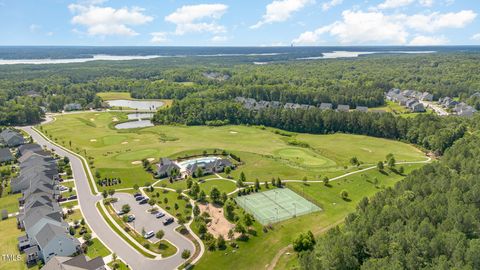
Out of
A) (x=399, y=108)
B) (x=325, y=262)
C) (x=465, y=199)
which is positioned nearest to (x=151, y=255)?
(x=325, y=262)

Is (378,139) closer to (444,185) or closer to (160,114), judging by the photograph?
(444,185)

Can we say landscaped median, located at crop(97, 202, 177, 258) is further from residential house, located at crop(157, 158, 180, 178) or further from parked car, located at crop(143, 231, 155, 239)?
residential house, located at crop(157, 158, 180, 178)

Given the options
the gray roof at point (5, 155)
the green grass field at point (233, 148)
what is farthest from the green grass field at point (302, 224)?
the gray roof at point (5, 155)

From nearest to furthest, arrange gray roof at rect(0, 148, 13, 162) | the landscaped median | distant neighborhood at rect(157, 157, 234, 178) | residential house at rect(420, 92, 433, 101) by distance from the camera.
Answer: the landscaped median < distant neighborhood at rect(157, 157, 234, 178) < gray roof at rect(0, 148, 13, 162) < residential house at rect(420, 92, 433, 101)

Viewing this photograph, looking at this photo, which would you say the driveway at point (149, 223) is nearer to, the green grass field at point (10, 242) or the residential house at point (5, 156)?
the green grass field at point (10, 242)

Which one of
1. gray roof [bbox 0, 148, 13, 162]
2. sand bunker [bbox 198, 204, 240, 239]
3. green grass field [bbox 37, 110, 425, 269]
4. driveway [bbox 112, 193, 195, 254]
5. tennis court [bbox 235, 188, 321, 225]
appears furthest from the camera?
gray roof [bbox 0, 148, 13, 162]

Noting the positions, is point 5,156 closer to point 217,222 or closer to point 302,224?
point 217,222

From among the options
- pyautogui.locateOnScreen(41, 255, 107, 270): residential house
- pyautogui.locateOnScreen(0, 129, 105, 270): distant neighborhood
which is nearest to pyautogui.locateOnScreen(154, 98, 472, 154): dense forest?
pyautogui.locateOnScreen(0, 129, 105, 270): distant neighborhood
